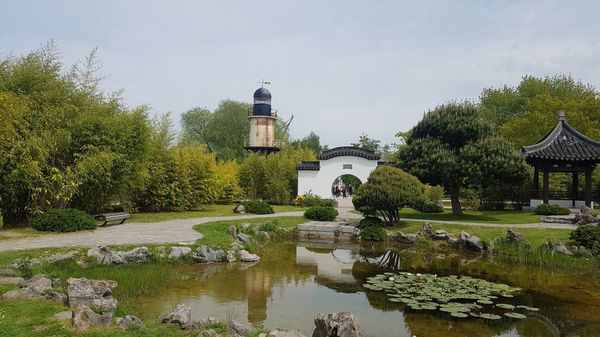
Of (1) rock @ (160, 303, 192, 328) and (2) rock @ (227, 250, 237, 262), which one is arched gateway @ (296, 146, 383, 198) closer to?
(2) rock @ (227, 250, 237, 262)

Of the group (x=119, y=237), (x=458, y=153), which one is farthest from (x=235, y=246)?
(x=458, y=153)

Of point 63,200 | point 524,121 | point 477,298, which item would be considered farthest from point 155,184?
point 524,121

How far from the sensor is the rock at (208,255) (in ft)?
34.4

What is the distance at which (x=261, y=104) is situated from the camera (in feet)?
116

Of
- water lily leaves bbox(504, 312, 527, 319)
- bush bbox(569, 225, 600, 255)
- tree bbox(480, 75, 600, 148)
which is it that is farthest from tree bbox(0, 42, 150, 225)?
tree bbox(480, 75, 600, 148)

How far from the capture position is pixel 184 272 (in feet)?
31.4

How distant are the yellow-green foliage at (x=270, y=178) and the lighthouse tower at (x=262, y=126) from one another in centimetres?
843

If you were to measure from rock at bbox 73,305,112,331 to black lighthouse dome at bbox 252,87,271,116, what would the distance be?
30400 millimetres

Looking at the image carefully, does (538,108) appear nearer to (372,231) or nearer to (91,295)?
(372,231)

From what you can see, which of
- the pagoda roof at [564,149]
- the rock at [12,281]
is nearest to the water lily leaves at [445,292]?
the rock at [12,281]

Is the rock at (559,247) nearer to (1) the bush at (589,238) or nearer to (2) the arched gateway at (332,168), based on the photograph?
(1) the bush at (589,238)

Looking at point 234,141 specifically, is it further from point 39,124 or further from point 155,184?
point 39,124

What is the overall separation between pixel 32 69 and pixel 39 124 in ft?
6.15

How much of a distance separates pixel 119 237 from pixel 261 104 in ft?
81.3
